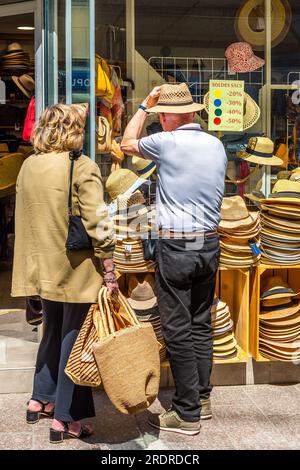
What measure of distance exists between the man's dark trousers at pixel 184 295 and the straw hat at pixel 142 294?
0.56 m

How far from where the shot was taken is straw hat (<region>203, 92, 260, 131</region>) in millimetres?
5617

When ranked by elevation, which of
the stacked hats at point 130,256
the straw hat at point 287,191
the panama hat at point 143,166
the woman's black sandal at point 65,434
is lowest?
the woman's black sandal at point 65,434

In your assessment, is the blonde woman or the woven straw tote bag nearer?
the woven straw tote bag

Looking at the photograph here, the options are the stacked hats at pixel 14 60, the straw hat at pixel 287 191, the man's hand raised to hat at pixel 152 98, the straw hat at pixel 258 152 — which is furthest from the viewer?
the stacked hats at pixel 14 60

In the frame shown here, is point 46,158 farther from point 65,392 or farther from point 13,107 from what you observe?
point 13,107

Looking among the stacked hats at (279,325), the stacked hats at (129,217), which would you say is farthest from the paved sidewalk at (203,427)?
the stacked hats at (129,217)

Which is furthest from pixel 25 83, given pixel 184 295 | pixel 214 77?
pixel 184 295

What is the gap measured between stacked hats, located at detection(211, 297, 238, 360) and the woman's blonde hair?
1587mm

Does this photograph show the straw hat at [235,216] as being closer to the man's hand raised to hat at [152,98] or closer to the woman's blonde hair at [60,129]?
the man's hand raised to hat at [152,98]

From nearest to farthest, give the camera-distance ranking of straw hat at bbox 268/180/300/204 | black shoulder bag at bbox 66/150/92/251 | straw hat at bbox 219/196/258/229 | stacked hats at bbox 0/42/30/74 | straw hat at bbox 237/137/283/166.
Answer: black shoulder bag at bbox 66/150/92/251 < straw hat at bbox 219/196/258/229 < straw hat at bbox 268/180/300/204 < straw hat at bbox 237/137/283/166 < stacked hats at bbox 0/42/30/74

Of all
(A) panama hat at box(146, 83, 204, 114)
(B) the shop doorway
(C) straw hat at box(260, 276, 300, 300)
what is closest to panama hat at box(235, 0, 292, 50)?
(B) the shop doorway

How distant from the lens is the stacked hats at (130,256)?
4.85m

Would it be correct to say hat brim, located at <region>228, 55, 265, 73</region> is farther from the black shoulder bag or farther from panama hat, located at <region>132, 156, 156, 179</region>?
the black shoulder bag

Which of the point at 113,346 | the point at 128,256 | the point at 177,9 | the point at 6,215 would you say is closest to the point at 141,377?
the point at 113,346
